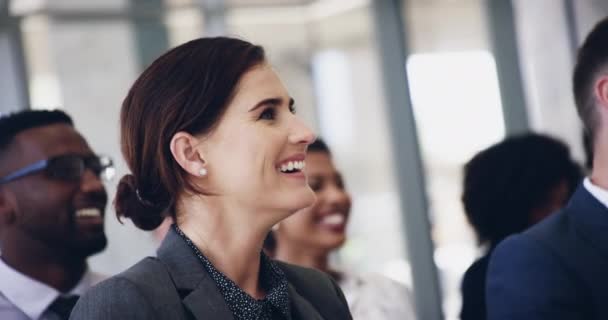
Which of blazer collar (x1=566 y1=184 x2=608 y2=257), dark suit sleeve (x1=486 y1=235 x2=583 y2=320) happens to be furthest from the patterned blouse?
blazer collar (x1=566 y1=184 x2=608 y2=257)

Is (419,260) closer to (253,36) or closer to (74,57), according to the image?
(253,36)

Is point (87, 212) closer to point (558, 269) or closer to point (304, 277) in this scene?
point (304, 277)

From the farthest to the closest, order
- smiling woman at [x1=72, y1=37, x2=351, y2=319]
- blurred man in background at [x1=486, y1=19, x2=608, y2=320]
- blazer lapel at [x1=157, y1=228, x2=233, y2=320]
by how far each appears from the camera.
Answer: blurred man in background at [x1=486, y1=19, x2=608, y2=320], smiling woman at [x1=72, y1=37, x2=351, y2=319], blazer lapel at [x1=157, y1=228, x2=233, y2=320]

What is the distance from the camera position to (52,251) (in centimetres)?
351

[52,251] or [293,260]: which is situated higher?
[52,251]

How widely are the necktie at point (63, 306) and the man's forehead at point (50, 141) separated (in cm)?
59

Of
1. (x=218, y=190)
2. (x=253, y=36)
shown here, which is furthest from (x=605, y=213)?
(x=253, y=36)

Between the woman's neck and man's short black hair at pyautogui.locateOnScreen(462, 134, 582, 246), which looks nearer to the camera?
the woman's neck

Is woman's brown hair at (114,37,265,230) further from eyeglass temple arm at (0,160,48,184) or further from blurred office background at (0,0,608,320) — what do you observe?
blurred office background at (0,0,608,320)

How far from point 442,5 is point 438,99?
645 millimetres

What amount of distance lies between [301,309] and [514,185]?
5.12 ft

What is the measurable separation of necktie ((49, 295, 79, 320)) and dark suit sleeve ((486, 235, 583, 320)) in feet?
4.53

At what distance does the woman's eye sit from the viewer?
7.66 ft

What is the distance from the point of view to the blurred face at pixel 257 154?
7.50 feet
